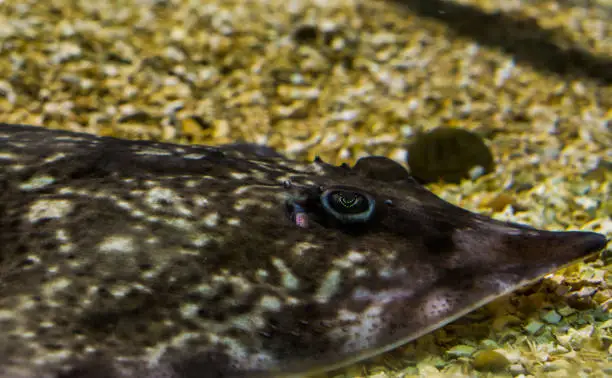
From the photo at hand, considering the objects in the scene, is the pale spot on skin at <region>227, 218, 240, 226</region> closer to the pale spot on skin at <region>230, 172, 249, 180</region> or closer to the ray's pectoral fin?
the pale spot on skin at <region>230, 172, 249, 180</region>

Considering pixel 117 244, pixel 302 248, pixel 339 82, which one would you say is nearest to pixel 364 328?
pixel 302 248

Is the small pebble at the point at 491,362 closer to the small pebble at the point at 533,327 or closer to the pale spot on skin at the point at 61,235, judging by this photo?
the small pebble at the point at 533,327

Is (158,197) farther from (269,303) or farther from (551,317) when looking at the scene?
(551,317)

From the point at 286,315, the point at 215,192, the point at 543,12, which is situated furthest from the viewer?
the point at 543,12

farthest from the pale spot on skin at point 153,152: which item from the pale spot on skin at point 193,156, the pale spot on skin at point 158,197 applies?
the pale spot on skin at point 158,197

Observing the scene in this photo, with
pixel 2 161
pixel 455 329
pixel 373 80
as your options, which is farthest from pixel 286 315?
pixel 373 80

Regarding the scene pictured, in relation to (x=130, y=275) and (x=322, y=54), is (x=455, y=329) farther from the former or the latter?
(x=322, y=54)

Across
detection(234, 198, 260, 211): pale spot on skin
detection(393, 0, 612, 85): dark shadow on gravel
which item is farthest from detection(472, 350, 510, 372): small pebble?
detection(393, 0, 612, 85): dark shadow on gravel

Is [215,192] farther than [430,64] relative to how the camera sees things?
No
